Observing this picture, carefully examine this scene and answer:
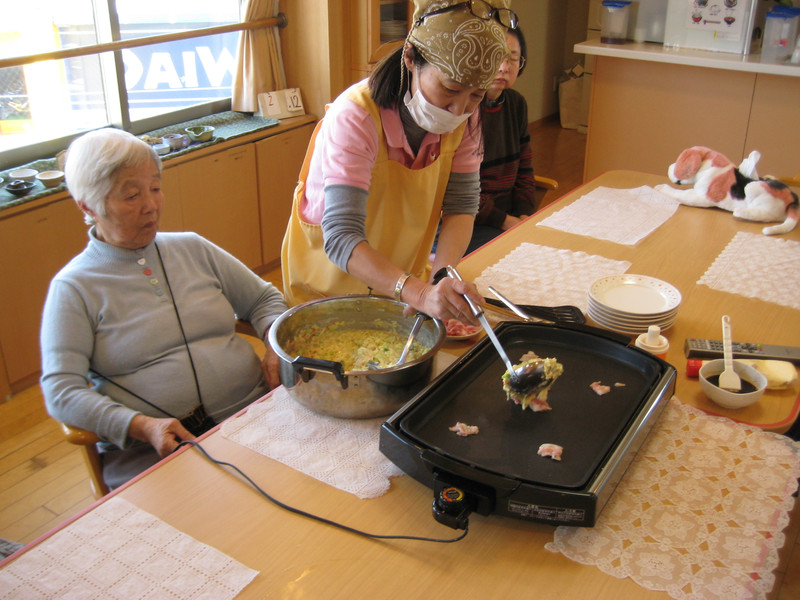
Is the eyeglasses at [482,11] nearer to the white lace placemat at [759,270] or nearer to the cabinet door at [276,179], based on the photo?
the white lace placemat at [759,270]

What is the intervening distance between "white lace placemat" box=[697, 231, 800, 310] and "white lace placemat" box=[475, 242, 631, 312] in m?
0.26

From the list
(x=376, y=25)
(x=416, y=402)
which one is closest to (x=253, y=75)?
(x=376, y=25)

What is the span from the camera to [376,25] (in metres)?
3.81

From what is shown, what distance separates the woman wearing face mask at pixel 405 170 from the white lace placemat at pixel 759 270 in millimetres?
709

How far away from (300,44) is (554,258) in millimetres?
2410

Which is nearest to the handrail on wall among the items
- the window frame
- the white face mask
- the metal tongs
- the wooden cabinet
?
the window frame

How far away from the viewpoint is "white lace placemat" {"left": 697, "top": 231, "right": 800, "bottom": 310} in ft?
6.11

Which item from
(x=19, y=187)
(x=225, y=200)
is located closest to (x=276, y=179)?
(x=225, y=200)

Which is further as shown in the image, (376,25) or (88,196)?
(376,25)

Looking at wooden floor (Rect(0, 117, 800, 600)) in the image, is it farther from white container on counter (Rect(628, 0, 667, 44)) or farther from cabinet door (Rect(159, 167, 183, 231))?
white container on counter (Rect(628, 0, 667, 44))

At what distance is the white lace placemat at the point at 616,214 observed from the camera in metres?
2.23

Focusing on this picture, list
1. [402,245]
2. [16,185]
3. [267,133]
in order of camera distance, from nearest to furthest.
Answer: [402,245]
[16,185]
[267,133]

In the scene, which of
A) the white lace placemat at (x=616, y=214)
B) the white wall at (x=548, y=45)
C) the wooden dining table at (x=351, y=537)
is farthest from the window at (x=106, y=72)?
the white wall at (x=548, y=45)

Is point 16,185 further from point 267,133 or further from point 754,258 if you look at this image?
point 754,258
